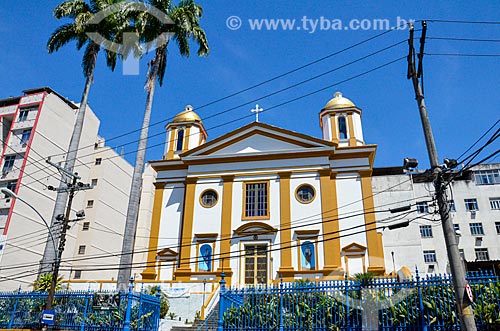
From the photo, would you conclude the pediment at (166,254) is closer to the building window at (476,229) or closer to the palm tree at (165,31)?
the palm tree at (165,31)

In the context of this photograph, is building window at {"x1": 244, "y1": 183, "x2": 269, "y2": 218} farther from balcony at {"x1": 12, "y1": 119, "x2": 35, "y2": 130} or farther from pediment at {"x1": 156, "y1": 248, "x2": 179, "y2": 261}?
balcony at {"x1": 12, "y1": 119, "x2": 35, "y2": 130}

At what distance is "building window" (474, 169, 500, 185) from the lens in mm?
42031

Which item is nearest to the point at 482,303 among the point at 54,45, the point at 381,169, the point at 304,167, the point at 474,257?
the point at 304,167

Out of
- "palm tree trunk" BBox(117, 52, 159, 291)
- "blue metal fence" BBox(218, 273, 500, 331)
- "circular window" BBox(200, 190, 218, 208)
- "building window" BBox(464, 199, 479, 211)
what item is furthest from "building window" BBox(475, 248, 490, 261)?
"palm tree trunk" BBox(117, 52, 159, 291)

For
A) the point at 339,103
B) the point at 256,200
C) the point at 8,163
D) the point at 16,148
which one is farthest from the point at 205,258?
the point at 16,148

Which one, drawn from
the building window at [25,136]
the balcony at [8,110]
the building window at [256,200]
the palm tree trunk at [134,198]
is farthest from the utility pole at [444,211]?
the balcony at [8,110]

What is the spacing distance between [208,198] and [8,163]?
77.5 ft

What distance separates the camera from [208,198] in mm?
25156

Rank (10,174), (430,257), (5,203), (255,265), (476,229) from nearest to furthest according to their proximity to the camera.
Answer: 1. (255,265)
2. (5,203)
3. (10,174)
4. (430,257)
5. (476,229)

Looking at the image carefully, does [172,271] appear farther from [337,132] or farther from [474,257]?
[474,257]

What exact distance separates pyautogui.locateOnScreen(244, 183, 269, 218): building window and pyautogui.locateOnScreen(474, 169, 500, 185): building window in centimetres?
2928

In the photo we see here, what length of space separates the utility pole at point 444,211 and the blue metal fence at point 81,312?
9461mm

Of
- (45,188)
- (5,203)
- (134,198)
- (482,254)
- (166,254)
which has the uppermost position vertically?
(45,188)

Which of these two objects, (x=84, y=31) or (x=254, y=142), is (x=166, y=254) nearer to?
(x=254, y=142)
